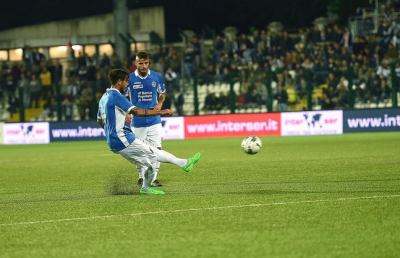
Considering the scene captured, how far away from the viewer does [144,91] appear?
1727 centimetres

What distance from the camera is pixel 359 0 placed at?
5366 centimetres

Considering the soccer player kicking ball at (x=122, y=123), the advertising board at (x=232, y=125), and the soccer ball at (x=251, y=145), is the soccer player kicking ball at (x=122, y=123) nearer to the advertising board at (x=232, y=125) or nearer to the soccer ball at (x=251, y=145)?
the soccer ball at (x=251, y=145)

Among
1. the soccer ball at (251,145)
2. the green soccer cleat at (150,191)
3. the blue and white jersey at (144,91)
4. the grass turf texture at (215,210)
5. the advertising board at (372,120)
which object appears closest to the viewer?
the grass turf texture at (215,210)

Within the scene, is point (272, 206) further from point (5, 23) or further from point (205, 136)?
point (5, 23)

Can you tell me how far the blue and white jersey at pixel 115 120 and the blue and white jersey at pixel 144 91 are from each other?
2.30 meters

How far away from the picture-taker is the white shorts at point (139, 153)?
1494cm

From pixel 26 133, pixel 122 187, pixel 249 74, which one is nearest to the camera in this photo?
pixel 122 187

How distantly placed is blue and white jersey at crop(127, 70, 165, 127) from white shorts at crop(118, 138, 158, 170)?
2.18m

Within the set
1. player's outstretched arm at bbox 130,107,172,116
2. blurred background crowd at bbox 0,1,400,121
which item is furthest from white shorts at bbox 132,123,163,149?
blurred background crowd at bbox 0,1,400,121

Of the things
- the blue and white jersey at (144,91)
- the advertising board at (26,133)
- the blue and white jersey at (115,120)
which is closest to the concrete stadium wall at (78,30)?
the advertising board at (26,133)

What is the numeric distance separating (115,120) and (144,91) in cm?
256

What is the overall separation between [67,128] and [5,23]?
53.1ft

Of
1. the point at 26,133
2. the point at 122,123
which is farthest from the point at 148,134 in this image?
the point at 26,133

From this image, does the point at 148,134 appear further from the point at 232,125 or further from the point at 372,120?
the point at 232,125
